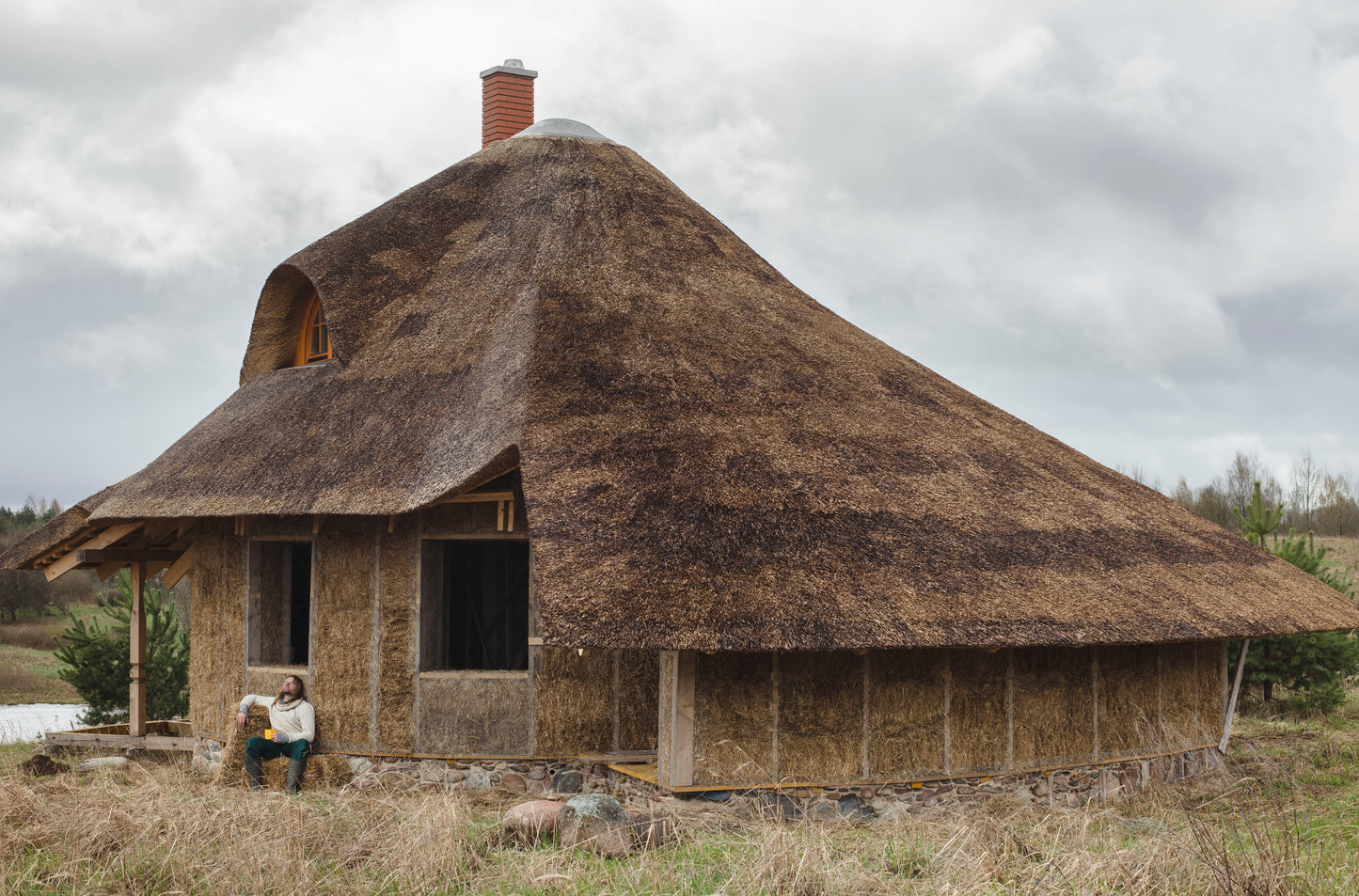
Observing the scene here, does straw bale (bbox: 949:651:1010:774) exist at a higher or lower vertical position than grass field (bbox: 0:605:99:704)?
higher

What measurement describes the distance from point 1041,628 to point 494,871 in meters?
4.92

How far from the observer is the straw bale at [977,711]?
10078 millimetres

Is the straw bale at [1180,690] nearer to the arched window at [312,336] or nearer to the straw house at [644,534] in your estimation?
the straw house at [644,534]

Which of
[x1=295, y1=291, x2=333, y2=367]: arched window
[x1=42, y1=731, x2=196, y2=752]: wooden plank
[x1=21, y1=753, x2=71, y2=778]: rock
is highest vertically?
[x1=295, y1=291, x2=333, y2=367]: arched window

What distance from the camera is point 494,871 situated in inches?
273

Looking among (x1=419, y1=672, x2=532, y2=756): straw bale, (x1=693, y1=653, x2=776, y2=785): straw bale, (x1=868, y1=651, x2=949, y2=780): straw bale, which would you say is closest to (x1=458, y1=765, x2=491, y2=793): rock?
(x1=419, y1=672, x2=532, y2=756): straw bale

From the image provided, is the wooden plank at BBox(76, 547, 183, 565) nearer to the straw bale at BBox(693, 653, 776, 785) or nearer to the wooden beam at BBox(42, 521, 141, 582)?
the wooden beam at BBox(42, 521, 141, 582)

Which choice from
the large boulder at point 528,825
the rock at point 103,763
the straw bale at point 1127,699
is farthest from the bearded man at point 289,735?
the straw bale at point 1127,699

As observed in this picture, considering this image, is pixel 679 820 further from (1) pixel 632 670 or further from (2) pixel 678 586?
(1) pixel 632 670

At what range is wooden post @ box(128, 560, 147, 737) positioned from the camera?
47.3 feet

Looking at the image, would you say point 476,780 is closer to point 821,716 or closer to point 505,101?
point 821,716

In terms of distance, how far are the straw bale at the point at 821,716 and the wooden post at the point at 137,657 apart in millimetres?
9196

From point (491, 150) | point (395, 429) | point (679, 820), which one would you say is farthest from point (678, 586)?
point (491, 150)

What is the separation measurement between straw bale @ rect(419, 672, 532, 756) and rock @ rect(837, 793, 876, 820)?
2984 mm
